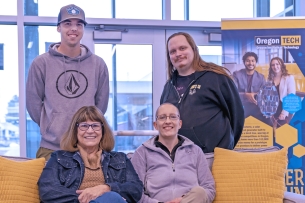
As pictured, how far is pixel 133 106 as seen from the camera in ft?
15.5

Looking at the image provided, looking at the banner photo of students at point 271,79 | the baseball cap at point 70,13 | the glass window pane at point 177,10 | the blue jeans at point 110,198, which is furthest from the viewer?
the glass window pane at point 177,10

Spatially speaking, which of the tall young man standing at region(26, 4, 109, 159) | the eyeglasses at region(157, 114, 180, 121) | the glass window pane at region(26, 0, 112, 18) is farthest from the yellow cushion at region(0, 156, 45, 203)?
the glass window pane at region(26, 0, 112, 18)

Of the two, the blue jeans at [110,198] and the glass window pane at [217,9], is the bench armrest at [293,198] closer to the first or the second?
the blue jeans at [110,198]

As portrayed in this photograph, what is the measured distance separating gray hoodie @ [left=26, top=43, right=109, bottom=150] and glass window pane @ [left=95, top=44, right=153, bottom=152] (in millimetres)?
1830

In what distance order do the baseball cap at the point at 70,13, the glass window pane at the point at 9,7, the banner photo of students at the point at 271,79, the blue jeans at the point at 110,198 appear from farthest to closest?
1. the glass window pane at the point at 9,7
2. the banner photo of students at the point at 271,79
3. the baseball cap at the point at 70,13
4. the blue jeans at the point at 110,198

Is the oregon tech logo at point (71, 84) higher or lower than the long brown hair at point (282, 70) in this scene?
lower

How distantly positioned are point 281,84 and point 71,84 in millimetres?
2336

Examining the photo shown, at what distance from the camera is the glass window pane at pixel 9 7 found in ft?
14.6

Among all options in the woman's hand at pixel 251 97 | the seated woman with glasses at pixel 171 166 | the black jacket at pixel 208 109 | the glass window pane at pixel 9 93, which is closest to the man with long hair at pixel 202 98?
the black jacket at pixel 208 109

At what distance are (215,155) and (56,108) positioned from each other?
1.12 m

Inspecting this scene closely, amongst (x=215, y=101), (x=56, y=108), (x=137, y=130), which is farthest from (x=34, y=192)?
(x=137, y=130)

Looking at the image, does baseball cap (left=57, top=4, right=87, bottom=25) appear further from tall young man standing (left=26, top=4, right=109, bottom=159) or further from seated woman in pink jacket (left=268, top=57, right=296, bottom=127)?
seated woman in pink jacket (left=268, top=57, right=296, bottom=127)

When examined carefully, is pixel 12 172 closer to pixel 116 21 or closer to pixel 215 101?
pixel 215 101

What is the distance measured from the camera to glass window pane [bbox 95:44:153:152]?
464 centimetres
